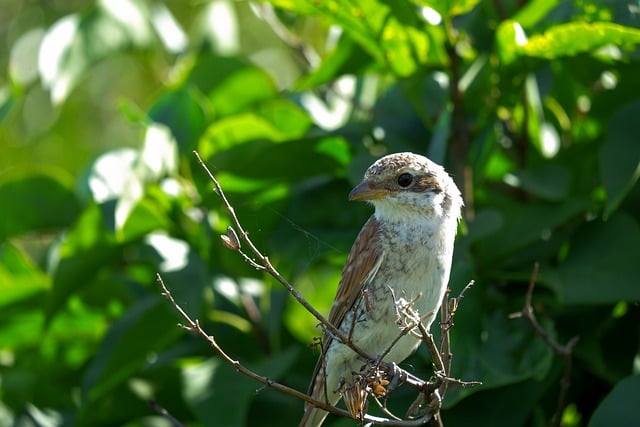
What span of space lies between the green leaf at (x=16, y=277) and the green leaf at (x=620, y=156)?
7.68 feet

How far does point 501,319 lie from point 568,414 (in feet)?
1.91

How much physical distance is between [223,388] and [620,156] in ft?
5.35

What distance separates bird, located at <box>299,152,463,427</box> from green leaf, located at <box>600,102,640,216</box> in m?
0.50

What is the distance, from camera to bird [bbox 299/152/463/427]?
3.46 metres

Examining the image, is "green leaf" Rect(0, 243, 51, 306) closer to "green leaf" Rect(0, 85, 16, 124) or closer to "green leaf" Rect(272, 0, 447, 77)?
"green leaf" Rect(0, 85, 16, 124)

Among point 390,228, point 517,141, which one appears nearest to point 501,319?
point 390,228

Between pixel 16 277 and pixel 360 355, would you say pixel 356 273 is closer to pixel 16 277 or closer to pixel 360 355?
pixel 360 355

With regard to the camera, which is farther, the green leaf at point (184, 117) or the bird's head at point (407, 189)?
the green leaf at point (184, 117)

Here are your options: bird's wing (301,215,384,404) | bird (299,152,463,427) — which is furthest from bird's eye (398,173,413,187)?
bird's wing (301,215,384,404)

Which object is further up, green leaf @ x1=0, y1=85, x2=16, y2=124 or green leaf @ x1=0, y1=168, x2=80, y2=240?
green leaf @ x1=0, y1=85, x2=16, y2=124

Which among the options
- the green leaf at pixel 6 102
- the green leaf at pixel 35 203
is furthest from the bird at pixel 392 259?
the green leaf at pixel 6 102

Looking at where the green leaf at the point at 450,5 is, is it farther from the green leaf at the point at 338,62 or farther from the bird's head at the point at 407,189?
the bird's head at the point at 407,189

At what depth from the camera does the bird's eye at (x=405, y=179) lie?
3.60 metres

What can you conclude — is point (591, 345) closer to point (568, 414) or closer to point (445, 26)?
point (568, 414)
